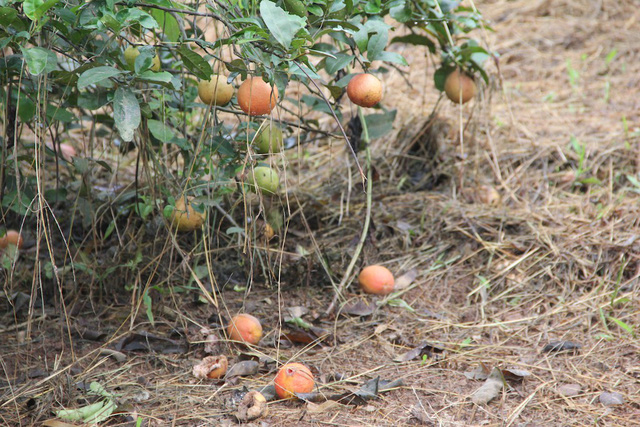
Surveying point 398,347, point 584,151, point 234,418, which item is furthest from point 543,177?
point 234,418

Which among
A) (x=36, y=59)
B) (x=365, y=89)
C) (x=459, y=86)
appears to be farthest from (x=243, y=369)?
(x=459, y=86)

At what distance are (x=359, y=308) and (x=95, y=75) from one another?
1.17 meters

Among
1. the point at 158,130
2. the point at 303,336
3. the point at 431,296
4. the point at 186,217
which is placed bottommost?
the point at 431,296

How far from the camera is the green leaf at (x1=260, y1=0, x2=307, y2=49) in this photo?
1441mm

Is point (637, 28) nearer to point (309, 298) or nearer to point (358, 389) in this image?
point (309, 298)

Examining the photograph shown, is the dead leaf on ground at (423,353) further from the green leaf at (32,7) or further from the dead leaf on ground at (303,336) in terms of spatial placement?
the green leaf at (32,7)

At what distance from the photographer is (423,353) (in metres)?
2.00

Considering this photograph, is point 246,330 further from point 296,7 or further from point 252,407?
point 296,7

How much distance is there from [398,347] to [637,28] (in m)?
3.31

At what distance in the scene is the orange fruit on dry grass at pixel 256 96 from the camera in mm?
1675

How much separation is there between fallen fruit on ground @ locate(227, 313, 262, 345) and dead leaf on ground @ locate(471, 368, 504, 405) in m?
0.66

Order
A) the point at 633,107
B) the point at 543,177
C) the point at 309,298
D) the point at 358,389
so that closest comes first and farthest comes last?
1. the point at 358,389
2. the point at 309,298
3. the point at 543,177
4. the point at 633,107

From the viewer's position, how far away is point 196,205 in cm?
199

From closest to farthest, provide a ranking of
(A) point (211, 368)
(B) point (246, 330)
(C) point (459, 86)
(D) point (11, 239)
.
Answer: (A) point (211, 368)
(B) point (246, 330)
(D) point (11, 239)
(C) point (459, 86)
